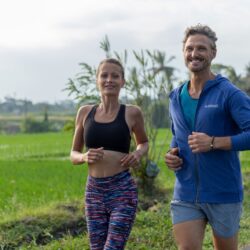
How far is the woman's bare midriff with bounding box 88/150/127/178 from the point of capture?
4207mm

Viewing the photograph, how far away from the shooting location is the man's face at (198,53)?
3.74 meters

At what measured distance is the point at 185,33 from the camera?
12.7 ft

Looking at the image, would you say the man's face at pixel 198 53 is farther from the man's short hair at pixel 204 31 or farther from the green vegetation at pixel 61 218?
the green vegetation at pixel 61 218

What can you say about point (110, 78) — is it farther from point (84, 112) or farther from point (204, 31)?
point (204, 31)

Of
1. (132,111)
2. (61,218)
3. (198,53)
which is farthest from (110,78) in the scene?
(61,218)

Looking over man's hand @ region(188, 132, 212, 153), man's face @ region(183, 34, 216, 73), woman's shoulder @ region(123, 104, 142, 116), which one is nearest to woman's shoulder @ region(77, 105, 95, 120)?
woman's shoulder @ region(123, 104, 142, 116)

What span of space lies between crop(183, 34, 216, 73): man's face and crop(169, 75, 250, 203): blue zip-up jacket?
115 mm

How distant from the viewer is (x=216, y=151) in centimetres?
367

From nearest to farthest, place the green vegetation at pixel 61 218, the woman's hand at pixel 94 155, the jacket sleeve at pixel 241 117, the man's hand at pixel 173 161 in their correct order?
the jacket sleeve at pixel 241 117
the man's hand at pixel 173 161
the woman's hand at pixel 94 155
the green vegetation at pixel 61 218

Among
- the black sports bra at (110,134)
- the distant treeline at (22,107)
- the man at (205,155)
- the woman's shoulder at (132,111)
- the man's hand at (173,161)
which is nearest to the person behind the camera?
the man at (205,155)

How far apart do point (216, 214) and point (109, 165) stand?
2.73 feet

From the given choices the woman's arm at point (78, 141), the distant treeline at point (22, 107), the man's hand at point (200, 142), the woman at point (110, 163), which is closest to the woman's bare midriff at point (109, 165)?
the woman at point (110, 163)

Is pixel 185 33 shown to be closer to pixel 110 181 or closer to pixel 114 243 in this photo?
pixel 110 181

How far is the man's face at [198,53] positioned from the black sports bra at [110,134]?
0.69 metres
